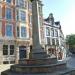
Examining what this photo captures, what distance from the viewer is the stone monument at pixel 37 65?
1409cm

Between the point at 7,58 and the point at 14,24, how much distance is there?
6.41 m

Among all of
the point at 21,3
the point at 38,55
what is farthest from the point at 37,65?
the point at 21,3

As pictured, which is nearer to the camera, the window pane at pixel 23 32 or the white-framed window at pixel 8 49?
the white-framed window at pixel 8 49

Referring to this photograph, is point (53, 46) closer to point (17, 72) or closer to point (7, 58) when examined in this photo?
point (7, 58)

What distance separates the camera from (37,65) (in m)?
15.2

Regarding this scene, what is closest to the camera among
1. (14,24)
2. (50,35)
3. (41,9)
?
(14,24)

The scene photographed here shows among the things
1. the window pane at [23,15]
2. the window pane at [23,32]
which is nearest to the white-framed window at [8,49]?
the window pane at [23,32]

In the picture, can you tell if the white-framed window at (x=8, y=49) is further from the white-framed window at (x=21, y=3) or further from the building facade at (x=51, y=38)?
the building facade at (x=51, y=38)

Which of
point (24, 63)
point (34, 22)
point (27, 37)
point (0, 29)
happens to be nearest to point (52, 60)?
point (24, 63)

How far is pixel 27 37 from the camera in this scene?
38875 mm

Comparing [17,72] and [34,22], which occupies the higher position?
[34,22]

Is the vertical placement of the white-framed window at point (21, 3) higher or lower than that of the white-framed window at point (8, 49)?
higher

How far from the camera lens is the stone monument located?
46.2 ft

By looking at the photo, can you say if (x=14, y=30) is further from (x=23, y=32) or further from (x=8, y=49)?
(x=8, y=49)
